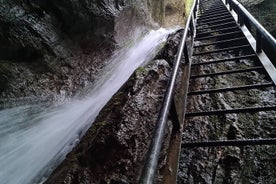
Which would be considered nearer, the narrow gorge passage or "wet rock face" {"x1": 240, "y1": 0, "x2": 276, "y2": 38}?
the narrow gorge passage

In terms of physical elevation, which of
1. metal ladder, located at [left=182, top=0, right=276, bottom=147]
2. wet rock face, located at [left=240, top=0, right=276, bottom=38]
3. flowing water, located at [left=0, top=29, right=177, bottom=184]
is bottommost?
flowing water, located at [left=0, top=29, right=177, bottom=184]

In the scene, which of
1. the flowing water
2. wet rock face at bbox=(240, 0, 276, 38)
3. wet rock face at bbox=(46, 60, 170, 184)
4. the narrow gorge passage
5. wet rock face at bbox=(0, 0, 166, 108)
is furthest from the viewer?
wet rock face at bbox=(240, 0, 276, 38)

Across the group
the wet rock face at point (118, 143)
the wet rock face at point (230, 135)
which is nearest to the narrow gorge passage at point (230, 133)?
the wet rock face at point (230, 135)

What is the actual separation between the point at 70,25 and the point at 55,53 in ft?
2.72

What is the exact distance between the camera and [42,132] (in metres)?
4.67

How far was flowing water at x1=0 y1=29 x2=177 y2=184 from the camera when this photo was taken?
12.5 feet

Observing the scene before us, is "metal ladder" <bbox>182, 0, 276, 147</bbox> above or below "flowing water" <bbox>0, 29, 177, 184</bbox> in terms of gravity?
above

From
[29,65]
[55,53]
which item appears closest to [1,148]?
[29,65]

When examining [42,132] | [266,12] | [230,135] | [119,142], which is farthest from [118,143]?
[266,12]

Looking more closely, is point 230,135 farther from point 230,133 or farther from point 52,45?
point 52,45

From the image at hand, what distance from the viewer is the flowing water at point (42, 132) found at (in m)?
3.82

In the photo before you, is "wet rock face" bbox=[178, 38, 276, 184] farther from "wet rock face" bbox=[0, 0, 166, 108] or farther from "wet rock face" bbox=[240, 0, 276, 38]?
"wet rock face" bbox=[240, 0, 276, 38]

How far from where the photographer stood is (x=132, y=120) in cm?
335

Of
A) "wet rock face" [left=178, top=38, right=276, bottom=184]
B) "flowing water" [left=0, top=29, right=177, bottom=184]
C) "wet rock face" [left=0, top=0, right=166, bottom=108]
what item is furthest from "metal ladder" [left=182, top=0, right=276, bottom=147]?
"wet rock face" [left=0, top=0, right=166, bottom=108]
